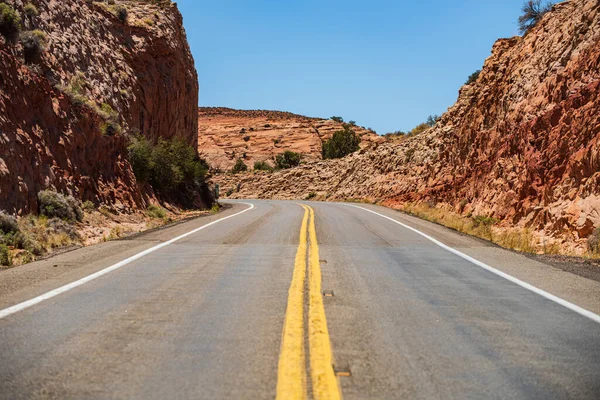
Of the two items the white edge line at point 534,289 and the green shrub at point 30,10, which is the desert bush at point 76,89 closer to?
the green shrub at point 30,10

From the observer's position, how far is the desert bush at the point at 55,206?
46.1ft

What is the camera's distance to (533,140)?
1992cm

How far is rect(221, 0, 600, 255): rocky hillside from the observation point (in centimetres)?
1553

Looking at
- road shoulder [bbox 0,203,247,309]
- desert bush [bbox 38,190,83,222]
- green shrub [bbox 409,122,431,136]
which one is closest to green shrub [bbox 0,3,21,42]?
desert bush [bbox 38,190,83,222]

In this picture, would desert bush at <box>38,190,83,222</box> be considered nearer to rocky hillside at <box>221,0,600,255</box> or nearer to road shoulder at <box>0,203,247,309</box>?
road shoulder at <box>0,203,247,309</box>

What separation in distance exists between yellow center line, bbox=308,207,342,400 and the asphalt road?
0.04 m

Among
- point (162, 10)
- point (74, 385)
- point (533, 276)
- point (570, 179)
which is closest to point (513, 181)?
point (570, 179)

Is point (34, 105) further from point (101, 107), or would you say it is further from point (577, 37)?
point (577, 37)

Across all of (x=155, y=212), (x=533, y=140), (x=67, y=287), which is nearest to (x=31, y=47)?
(x=155, y=212)

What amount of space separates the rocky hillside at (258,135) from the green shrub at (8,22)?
65.1m

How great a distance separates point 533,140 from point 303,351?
18049 millimetres

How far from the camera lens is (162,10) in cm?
3372

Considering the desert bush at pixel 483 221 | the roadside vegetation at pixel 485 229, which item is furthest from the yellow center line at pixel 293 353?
the desert bush at pixel 483 221

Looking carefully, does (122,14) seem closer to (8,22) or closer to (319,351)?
(8,22)
